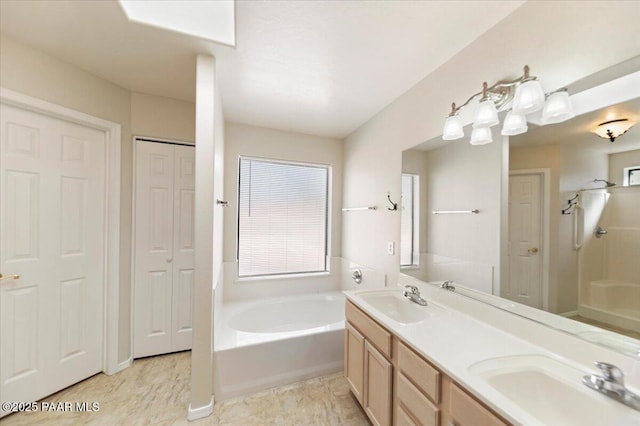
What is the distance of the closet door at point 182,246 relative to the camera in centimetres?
246

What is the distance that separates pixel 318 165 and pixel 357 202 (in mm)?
777

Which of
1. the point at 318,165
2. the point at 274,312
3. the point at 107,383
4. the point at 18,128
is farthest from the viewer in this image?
the point at 318,165

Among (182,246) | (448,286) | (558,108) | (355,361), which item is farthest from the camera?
(182,246)

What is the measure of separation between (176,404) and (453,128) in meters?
2.75

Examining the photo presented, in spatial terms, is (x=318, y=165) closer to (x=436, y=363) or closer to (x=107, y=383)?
(x=436, y=363)

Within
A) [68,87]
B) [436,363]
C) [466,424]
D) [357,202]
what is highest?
[68,87]

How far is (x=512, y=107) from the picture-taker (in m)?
1.21

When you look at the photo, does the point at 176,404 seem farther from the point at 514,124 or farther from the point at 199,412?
the point at 514,124

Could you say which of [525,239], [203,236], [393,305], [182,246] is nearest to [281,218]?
[182,246]

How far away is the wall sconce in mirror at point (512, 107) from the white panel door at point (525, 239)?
27 centimetres

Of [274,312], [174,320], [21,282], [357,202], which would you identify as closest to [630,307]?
[357,202]

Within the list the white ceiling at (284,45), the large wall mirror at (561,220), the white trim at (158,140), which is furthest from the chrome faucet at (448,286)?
the white trim at (158,140)

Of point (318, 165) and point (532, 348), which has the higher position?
point (318, 165)

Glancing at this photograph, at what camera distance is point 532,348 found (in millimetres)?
1080
